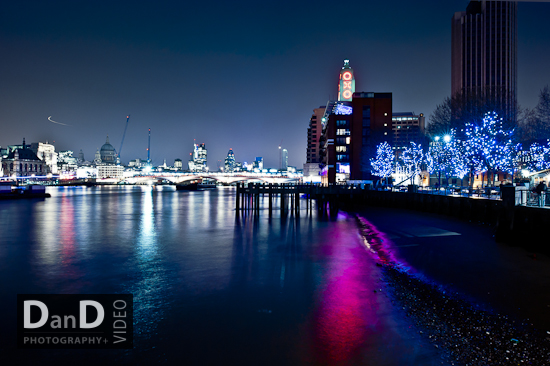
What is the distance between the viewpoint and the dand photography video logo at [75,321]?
30.8ft

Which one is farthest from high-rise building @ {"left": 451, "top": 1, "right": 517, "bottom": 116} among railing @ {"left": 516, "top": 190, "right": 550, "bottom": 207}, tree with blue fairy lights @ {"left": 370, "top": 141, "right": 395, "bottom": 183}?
railing @ {"left": 516, "top": 190, "right": 550, "bottom": 207}

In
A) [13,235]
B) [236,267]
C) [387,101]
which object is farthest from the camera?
[387,101]

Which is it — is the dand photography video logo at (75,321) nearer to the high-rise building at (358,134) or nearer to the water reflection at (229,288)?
the water reflection at (229,288)

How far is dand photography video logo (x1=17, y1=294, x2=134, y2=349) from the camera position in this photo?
938 cm

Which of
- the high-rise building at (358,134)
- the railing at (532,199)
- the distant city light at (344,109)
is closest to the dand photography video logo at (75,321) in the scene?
the railing at (532,199)

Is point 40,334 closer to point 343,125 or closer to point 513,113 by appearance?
point 513,113

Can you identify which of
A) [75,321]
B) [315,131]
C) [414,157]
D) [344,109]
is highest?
[315,131]

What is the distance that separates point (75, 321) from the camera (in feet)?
35.3

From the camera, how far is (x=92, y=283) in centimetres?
1534

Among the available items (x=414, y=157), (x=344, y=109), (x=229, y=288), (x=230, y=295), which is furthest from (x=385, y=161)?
(x=230, y=295)

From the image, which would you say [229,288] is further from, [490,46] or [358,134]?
[490,46]

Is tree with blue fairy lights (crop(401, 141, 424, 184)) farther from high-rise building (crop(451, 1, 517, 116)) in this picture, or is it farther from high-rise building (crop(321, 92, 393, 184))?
high-rise building (crop(451, 1, 517, 116))

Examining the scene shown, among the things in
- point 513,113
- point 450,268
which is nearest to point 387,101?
point 513,113

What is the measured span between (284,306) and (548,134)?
1513 inches
